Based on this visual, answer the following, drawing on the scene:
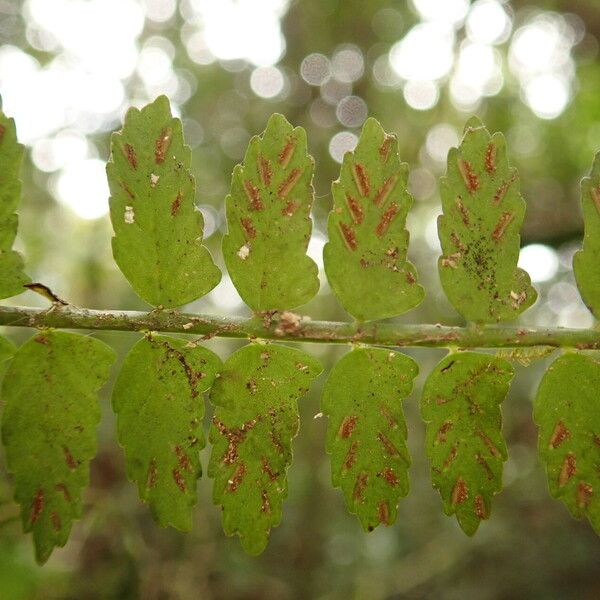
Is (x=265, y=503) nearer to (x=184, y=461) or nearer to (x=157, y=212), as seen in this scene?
(x=184, y=461)

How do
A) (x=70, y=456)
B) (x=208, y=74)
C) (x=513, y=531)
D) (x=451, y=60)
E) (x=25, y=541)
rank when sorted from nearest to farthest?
(x=70, y=456), (x=25, y=541), (x=513, y=531), (x=451, y=60), (x=208, y=74)

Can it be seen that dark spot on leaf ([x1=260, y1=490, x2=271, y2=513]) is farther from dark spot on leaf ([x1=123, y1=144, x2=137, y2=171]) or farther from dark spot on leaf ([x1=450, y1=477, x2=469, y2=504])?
dark spot on leaf ([x1=123, y1=144, x2=137, y2=171])

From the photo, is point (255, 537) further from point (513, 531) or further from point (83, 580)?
point (513, 531)

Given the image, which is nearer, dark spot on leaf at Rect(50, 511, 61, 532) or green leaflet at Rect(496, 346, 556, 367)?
dark spot on leaf at Rect(50, 511, 61, 532)

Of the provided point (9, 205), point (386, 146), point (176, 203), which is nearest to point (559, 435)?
point (386, 146)

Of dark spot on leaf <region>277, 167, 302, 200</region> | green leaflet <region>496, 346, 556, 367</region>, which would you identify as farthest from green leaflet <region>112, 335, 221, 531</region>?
green leaflet <region>496, 346, 556, 367</region>

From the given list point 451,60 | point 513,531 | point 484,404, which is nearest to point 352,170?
point 484,404

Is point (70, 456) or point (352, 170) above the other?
point (352, 170)

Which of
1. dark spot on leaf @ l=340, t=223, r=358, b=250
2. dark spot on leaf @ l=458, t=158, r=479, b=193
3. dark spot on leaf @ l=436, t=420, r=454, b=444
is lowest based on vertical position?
dark spot on leaf @ l=436, t=420, r=454, b=444
